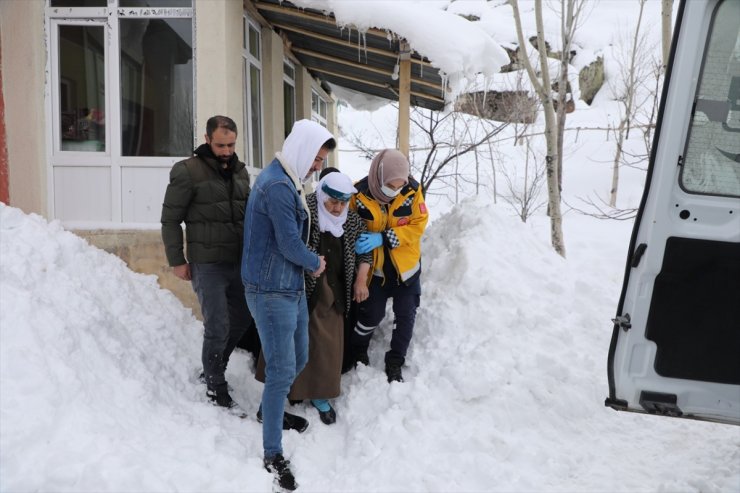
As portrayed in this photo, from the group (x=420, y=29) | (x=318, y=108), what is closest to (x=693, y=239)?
(x=420, y=29)

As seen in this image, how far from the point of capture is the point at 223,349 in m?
A: 3.94

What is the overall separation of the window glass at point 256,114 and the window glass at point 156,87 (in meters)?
1.44

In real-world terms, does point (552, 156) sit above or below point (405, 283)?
above

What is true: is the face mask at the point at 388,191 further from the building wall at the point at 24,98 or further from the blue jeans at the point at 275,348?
the building wall at the point at 24,98

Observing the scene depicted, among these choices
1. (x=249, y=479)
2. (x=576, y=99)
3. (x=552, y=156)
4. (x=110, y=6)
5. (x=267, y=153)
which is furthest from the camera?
(x=576, y=99)

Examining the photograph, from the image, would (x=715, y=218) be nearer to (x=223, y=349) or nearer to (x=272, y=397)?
(x=272, y=397)

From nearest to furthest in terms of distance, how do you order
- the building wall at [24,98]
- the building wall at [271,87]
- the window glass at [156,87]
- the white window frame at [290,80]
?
the building wall at [24,98] → the window glass at [156,87] → the building wall at [271,87] → the white window frame at [290,80]

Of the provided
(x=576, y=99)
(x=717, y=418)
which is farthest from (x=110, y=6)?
(x=576, y=99)

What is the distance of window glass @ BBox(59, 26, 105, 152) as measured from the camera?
557 centimetres

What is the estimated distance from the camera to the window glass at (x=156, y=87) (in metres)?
5.64

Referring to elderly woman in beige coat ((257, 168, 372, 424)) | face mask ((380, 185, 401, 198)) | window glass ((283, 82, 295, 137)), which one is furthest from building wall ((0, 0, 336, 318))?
window glass ((283, 82, 295, 137))

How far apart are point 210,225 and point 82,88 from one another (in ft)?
9.75

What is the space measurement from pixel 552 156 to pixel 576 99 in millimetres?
25680

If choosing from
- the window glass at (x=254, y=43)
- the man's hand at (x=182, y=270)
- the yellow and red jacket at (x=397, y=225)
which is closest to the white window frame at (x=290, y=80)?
the window glass at (x=254, y=43)
